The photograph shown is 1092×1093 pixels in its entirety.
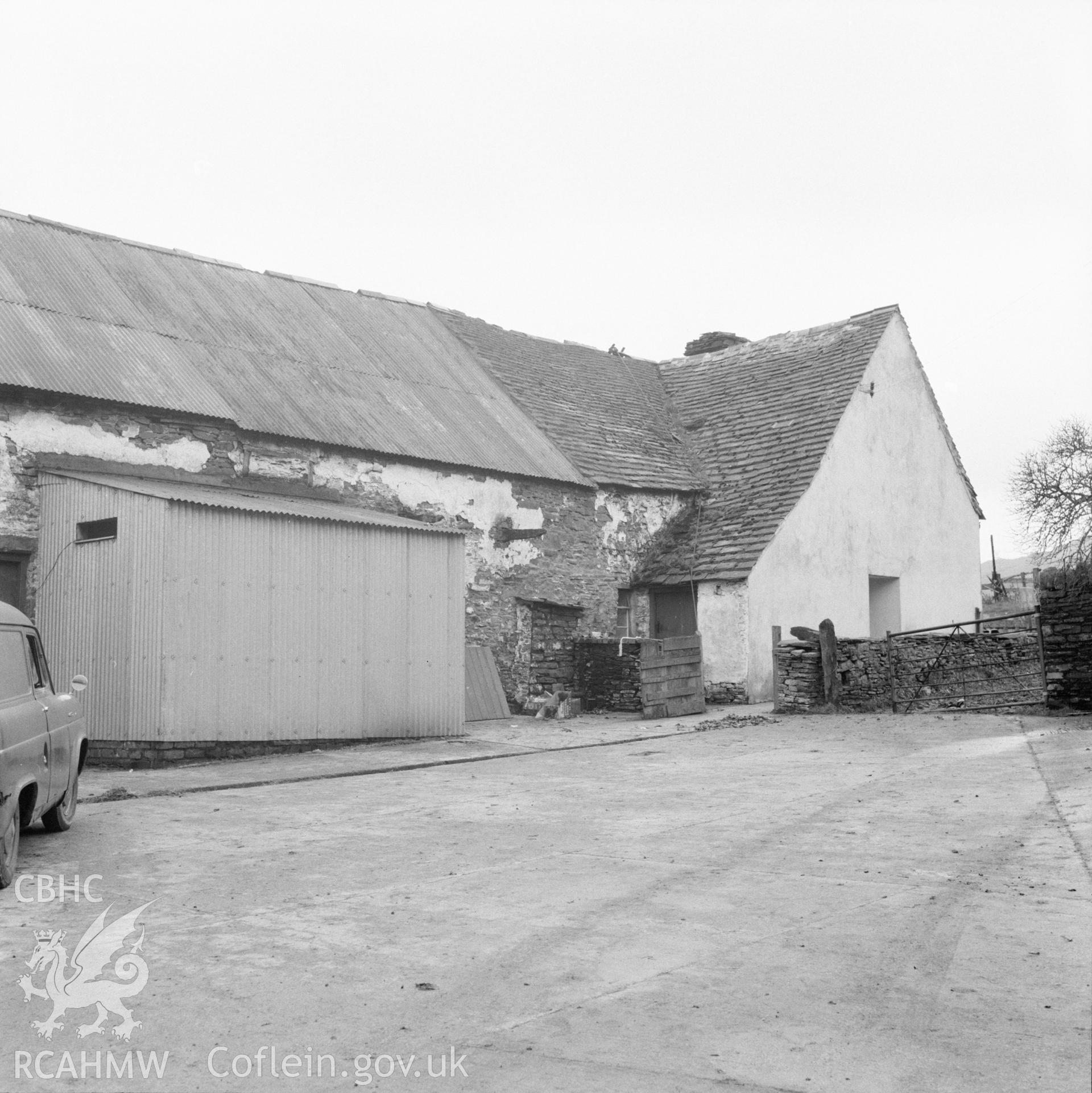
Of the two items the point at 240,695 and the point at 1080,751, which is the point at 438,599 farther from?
the point at 1080,751

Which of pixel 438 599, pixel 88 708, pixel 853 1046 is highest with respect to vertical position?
pixel 438 599

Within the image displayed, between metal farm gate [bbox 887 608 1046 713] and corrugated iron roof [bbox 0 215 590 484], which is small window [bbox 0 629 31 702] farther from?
metal farm gate [bbox 887 608 1046 713]

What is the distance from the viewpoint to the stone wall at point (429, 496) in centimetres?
1500

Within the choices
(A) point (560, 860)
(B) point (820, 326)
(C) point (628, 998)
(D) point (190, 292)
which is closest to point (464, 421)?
(D) point (190, 292)

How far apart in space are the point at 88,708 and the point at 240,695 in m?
1.68

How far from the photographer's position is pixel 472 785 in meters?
12.0

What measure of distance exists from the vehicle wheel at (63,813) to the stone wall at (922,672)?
12184mm

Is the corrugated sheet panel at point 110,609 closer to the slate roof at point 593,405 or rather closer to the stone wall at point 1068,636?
the slate roof at point 593,405

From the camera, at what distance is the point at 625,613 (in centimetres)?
2323

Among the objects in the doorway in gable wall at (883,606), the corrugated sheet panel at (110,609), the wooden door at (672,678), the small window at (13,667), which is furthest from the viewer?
the doorway in gable wall at (883,606)

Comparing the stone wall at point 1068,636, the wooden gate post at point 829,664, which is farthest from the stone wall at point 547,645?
the stone wall at point 1068,636

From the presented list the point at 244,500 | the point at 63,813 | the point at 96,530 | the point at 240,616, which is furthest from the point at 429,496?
the point at 63,813

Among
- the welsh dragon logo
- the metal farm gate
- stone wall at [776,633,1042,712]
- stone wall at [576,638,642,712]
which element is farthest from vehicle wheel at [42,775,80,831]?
the metal farm gate

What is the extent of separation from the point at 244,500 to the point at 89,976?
10.4 m
